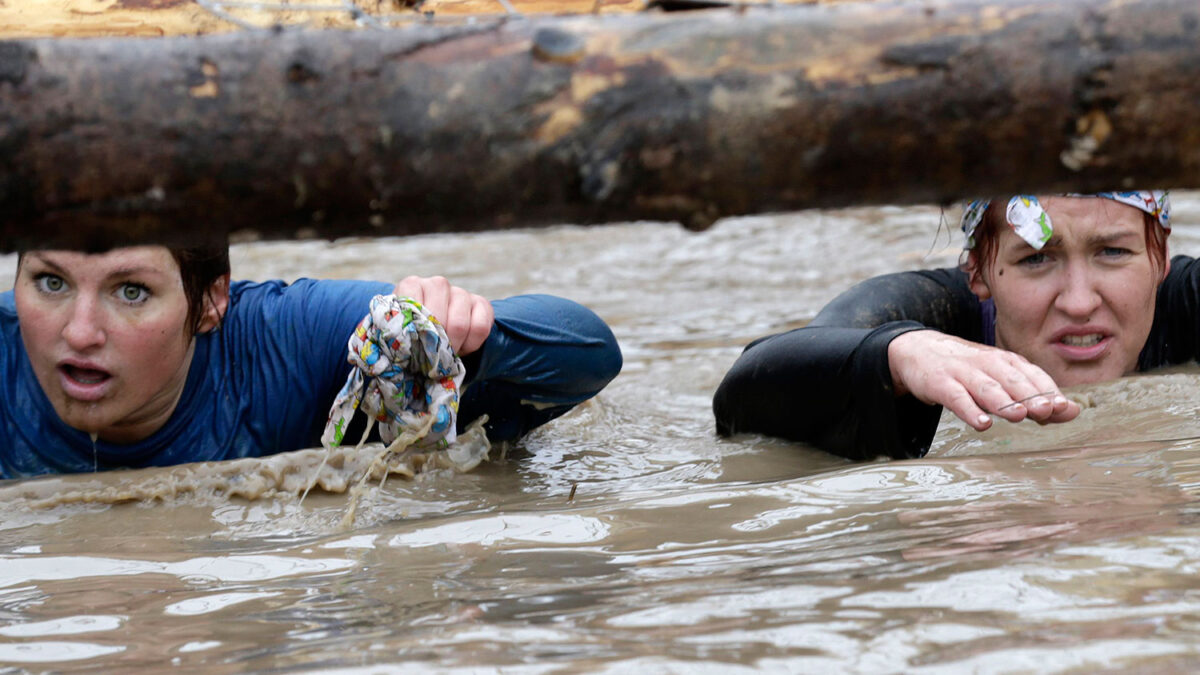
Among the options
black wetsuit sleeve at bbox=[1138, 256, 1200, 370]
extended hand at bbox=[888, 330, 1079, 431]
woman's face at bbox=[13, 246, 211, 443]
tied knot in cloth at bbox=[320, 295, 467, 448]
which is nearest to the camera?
extended hand at bbox=[888, 330, 1079, 431]

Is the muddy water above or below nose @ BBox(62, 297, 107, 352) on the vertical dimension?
below

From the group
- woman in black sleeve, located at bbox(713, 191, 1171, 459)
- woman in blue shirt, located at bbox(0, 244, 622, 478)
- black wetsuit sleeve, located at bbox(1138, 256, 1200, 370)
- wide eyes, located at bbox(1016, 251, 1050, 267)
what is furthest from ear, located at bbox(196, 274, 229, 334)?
black wetsuit sleeve, located at bbox(1138, 256, 1200, 370)

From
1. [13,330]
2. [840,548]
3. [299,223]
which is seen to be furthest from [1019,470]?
[13,330]

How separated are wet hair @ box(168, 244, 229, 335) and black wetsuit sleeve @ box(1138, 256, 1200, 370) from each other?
117 inches

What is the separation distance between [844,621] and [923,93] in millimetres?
795

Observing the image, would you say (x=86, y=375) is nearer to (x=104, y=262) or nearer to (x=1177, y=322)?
(x=104, y=262)

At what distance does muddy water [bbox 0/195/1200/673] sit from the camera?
197cm

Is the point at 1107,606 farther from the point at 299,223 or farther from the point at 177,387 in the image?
the point at 177,387

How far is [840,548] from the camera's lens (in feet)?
8.29

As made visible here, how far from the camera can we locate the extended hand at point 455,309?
3.71 meters

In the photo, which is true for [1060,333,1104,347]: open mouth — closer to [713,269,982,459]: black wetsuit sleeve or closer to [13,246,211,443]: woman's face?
[713,269,982,459]: black wetsuit sleeve

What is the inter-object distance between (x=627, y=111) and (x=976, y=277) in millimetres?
2703

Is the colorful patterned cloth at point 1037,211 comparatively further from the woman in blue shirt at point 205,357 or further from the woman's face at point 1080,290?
the woman in blue shirt at point 205,357

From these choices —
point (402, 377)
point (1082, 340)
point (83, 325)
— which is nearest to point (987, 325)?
point (1082, 340)
